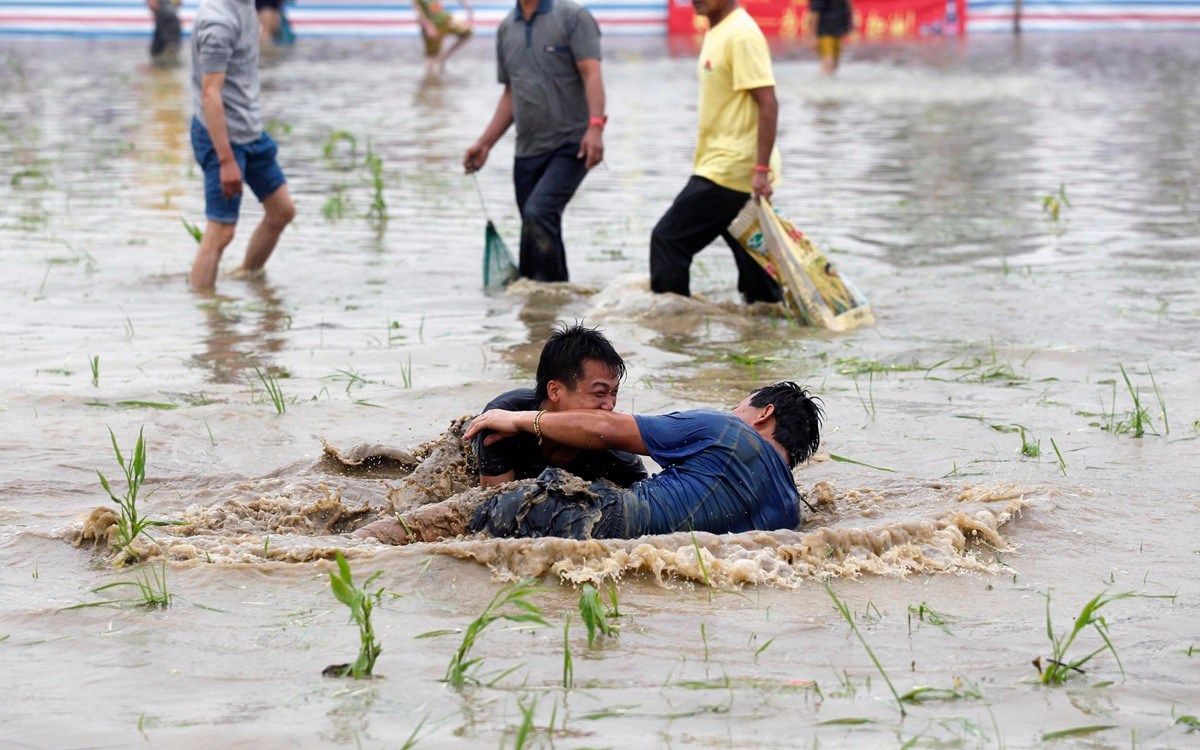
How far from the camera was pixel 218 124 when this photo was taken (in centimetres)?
822

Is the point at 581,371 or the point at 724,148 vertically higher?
the point at 724,148

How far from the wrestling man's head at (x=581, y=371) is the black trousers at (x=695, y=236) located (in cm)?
346

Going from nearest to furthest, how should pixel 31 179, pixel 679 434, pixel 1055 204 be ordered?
pixel 679 434
pixel 1055 204
pixel 31 179

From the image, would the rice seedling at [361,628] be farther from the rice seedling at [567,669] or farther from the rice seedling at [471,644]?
the rice seedling at [567,669]

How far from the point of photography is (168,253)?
33.5 ft

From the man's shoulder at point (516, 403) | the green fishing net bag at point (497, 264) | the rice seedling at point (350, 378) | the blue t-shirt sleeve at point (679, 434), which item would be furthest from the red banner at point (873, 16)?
the blue t-shirt sleeve at point (679, 434)

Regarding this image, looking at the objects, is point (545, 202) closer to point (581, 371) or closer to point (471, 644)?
point (581, 371)

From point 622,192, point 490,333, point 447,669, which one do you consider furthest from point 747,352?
point 622,192

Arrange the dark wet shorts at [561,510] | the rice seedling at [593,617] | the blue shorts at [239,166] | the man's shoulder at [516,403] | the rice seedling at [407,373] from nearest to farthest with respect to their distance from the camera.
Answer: the rice seedling at [593,617] → the dark wet shorts at [561,510] → the man's shoulder at [516,403] → the rice seedling at [407,373] → the blue shorts at [239,166]

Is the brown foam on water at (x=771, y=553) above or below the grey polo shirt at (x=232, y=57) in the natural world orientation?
below

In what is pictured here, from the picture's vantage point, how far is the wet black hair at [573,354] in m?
4.84

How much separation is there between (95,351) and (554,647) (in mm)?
4316

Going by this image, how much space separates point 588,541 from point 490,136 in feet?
16.3

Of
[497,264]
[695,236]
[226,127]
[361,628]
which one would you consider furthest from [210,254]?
[361,628]
